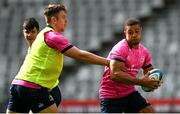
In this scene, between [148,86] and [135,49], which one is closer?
[148,86]

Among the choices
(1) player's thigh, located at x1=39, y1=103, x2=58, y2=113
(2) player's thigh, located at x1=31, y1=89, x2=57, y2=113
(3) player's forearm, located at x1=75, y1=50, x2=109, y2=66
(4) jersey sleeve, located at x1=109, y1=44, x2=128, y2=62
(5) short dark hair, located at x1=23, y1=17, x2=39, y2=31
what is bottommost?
(1) player's thigh, located at x1=39, y1=103, x2=58, y2=113

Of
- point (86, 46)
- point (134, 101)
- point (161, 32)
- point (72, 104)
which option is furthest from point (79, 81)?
point (134, 101)

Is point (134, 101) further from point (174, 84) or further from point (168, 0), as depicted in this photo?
point (168, 0)

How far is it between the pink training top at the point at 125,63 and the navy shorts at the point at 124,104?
5 cm

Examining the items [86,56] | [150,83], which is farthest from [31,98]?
[150,83]

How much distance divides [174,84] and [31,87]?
29.3 ft

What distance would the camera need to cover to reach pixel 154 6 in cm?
1858

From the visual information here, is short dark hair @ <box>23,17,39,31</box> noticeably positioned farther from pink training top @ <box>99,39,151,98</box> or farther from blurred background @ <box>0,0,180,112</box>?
blurred background @ <box>0,0,180,112</box>

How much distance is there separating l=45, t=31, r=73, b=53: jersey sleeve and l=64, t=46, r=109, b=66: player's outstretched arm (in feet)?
0.17

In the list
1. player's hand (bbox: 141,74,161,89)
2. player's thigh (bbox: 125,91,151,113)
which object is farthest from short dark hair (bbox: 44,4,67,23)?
player's thigh (bbox: 125,91,151,113)

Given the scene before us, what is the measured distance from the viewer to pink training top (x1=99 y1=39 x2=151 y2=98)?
27.2 ft

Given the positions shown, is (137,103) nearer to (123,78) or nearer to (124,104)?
(124,104)

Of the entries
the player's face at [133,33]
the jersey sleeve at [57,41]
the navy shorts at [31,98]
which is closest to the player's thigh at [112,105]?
the player's face at [133,33]

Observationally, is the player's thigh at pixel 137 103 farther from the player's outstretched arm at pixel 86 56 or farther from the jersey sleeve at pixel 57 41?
the jersey sleeve at pixel 57 41
